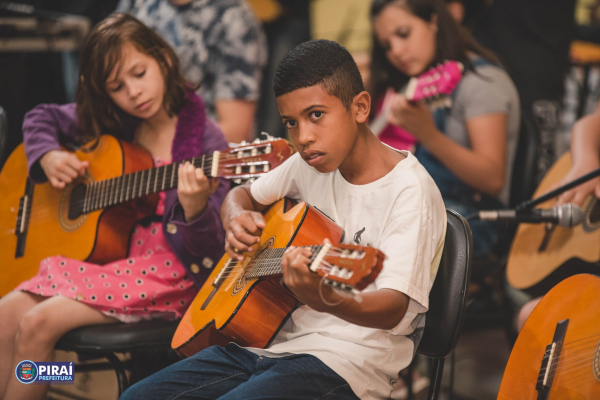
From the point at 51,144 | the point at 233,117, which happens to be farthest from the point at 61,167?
the point at 233,117

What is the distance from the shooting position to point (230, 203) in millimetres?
1564

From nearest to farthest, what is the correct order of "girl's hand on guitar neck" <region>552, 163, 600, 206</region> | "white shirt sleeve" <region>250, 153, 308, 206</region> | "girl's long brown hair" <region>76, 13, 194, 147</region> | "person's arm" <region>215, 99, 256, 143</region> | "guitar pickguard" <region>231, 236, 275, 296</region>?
"guitar pickguard" <region>231, 236, 275, 296</region>
"white shirt sleeve" <region>250, 153, 308, 206</region>
"girl's hand on guitar neck" <region>552, 163, 600, 206</region>
"girl's long brown hair" <region>76, 13, 194, 147</region>
"person's arm" <region>215, 99, 256, 143</region>

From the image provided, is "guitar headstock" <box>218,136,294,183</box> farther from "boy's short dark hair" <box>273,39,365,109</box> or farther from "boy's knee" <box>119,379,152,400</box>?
"boy's knee" <box>119,379,152,400</box>

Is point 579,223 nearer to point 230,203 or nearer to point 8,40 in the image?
point 230,203

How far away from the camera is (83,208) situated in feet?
5.99

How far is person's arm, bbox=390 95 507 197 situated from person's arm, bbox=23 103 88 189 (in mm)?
1097

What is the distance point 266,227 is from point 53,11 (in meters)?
2.62

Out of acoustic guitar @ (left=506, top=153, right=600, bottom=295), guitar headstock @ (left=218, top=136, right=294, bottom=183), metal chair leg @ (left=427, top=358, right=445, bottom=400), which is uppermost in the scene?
guitar headstock @ (left=218, top=136, right=294, bottom=183)

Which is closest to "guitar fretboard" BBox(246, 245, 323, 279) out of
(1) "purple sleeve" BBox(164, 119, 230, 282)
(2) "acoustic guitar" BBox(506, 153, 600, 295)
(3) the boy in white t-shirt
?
(3) the boy in white t-shirt

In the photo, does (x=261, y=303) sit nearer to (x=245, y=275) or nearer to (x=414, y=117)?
(x=245, y=275)

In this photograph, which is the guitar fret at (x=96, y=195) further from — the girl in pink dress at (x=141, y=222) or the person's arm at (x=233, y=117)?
the person's arm at (x=233, y=117)

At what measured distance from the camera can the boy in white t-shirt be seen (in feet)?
3.69

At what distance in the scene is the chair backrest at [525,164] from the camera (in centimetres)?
203

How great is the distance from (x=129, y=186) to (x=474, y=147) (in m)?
1.19
